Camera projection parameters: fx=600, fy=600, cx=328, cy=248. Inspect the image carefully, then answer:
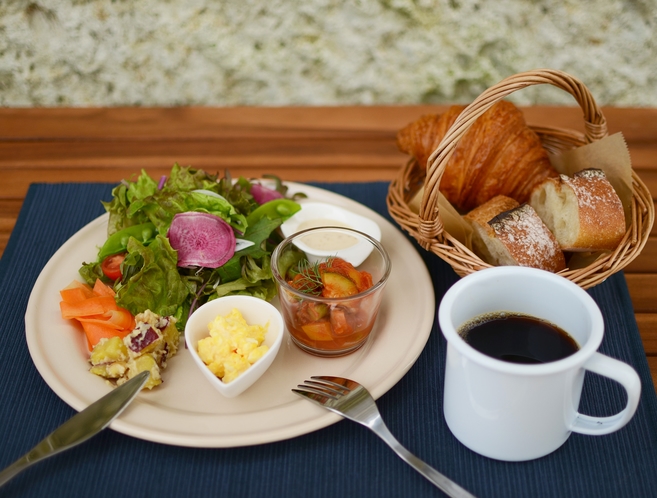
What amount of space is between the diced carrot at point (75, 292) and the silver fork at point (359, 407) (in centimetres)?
67

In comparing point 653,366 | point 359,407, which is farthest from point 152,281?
point 653,366

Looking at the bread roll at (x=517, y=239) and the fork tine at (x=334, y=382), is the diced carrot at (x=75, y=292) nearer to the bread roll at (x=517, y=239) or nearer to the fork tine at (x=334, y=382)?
the fork tine at (x=334, y=382)

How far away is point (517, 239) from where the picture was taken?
161 cm

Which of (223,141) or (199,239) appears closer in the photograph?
(199,239)

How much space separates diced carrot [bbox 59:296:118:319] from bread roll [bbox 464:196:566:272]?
1045 mm

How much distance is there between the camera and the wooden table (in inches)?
93.4

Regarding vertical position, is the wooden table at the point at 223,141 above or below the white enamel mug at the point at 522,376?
below

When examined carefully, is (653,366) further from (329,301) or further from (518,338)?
(329,301)

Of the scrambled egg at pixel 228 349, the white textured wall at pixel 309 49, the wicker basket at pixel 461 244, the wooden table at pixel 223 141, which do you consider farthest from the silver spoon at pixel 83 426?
the white textured wall at pixel 309 49

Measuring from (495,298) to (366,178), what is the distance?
1.09 metres

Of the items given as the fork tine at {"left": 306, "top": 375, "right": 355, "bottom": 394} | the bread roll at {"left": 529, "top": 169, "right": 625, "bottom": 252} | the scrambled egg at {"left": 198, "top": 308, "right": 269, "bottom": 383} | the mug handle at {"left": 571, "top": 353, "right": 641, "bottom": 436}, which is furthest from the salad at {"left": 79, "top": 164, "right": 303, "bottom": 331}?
the mug handle at {"left": 571, "top": 353, "right": 641, "bottom": 436}

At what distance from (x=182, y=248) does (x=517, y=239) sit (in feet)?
3.09

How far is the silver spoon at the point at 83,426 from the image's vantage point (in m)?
1.21

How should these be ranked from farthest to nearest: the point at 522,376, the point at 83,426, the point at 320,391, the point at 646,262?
the point at 646,262, the point at 320,391, the point at 83,426, the point at 522,376
